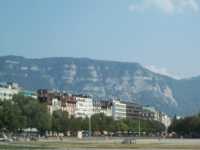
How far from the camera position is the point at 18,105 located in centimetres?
16162

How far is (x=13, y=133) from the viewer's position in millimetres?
161250

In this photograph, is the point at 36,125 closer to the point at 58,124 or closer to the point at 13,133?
the point at 13,133

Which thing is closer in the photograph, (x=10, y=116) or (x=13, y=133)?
(x=10, y=116)

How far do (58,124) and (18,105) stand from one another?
109 ft

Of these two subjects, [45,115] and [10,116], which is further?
[45,115]

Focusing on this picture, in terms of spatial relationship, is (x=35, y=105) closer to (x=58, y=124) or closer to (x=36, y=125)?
(x=36, y=125)

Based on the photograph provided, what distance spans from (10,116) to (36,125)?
43.8 ft

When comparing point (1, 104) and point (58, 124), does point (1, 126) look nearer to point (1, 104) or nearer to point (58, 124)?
point (1, 104)

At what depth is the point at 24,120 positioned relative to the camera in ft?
501

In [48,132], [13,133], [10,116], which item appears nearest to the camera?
[10,116]

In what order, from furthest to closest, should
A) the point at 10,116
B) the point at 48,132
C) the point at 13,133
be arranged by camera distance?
the point at 48,132
the point at 13,133
the point at 10,116

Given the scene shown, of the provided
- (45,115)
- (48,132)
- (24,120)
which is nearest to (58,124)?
(48,132)

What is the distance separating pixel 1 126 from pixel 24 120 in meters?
6.28

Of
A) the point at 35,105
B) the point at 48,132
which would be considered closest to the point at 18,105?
the point at 35,105
